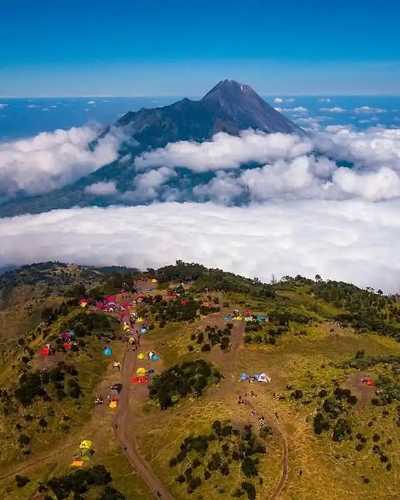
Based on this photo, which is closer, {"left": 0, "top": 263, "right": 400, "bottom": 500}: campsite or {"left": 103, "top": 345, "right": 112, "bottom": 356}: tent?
{"left": 0, "top": 263, "right": 400, "bottom": 500}: campsite

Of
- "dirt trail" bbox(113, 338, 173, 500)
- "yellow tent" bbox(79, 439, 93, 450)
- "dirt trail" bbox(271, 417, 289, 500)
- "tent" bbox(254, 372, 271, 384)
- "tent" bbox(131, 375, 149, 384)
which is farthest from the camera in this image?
"tent" bbox(131, 375, 149, 384)

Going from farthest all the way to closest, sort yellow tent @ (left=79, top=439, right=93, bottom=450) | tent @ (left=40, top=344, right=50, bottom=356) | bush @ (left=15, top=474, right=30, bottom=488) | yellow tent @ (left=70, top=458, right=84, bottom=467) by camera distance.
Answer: tent @ (left=40, top=344, right=50, bottom=356)
yellow tent @ (left=79, top=439, right=93, bottom=450)
yellow tent @ (left=70, top=458, right=84, bottom=467)
bush @ (left=15, top=474, right=30, bottom=488)

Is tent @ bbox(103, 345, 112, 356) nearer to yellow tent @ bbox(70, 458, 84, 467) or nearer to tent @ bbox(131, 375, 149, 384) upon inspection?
tent @ bbox(131, 375, 149, 384)

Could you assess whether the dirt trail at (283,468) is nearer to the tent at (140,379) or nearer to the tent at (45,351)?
the tent at (140,379)

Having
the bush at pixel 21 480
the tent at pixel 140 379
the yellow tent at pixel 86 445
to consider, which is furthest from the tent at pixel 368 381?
the bush at pixel 21 480

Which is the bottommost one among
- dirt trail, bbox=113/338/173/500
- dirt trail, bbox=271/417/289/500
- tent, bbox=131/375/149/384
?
tent, bbox=131/375/149/384

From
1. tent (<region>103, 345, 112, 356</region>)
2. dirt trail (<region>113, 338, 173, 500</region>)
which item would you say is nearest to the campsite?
dirt trail (<region>113, 338, 173, 500</region>)

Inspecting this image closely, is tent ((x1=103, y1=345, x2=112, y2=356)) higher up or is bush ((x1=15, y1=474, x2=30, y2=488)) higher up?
bush ((x1=15, y1=474, x2=30, y2=488))
